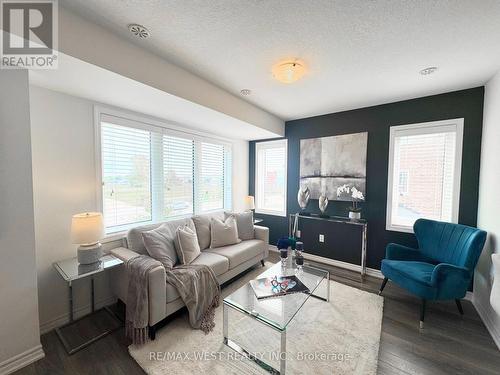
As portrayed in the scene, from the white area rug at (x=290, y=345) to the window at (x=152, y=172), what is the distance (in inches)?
56.5

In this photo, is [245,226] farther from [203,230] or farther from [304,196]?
[304,196]

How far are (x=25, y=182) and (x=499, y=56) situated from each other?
4.03 meters

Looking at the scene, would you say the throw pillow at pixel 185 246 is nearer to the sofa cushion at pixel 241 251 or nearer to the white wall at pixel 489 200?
the sofa cushion at pixel 241 251

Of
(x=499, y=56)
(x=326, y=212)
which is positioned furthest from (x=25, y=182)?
(x=499, y=56)

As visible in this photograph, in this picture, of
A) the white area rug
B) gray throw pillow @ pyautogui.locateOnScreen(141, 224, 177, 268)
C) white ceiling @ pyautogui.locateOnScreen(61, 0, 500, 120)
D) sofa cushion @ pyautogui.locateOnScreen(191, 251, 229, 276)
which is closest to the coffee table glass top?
the white area rug

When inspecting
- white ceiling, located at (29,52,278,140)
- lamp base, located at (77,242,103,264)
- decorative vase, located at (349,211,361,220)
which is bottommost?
lamp base, located at (77,242,103,264)

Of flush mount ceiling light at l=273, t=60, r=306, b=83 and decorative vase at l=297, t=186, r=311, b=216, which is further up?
flush mount ceiling light at l=273, t=60, r=306, b=83

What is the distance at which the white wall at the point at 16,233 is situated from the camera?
1453mm

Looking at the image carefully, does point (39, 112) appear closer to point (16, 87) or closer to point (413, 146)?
point (16, 87)

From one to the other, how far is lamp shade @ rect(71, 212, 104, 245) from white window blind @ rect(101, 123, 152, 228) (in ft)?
1.76

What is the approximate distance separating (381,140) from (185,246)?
3090 millimetres

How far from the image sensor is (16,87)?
4.87ft

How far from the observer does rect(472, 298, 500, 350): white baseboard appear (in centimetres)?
180

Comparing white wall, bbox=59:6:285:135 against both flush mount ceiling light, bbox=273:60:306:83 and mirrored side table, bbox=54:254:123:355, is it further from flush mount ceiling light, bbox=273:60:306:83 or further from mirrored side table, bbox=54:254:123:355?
mirrored side table, bbox=54:254:123:355
